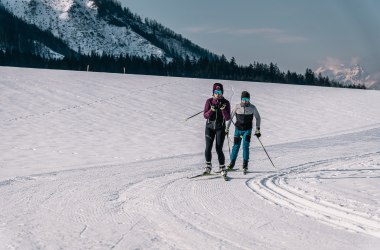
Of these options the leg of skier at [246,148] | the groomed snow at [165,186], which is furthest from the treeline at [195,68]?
the leg of skier at [246,148]

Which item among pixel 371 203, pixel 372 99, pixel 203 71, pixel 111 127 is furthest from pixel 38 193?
pixel 203 71

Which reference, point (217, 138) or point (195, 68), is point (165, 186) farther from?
point (195, 68)

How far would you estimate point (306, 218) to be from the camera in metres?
6.20

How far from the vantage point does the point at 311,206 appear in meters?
6.91

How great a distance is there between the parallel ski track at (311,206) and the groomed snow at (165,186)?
2 cm

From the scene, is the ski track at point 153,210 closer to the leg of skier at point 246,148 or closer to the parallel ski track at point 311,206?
the parallel ski track at point 311,206

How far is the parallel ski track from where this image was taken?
19.1 feet

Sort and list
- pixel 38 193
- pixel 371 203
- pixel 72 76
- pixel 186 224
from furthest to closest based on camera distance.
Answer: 1. pixel 72 76
2. pixel 38 193
3. pixel 371 203
4. pixel 186 224

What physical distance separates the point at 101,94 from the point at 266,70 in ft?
324

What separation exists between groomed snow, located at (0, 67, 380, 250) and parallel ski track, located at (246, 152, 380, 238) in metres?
0.02

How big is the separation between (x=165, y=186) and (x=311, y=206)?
2872 millimetres

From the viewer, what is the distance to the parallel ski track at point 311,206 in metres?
5.82

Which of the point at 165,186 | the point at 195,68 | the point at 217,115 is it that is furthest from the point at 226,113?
the point at 195,68

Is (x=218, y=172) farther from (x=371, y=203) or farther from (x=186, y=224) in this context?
(x=186, y=224)
